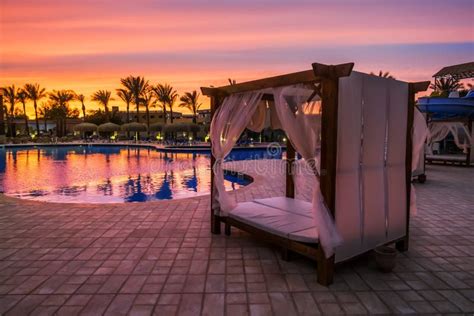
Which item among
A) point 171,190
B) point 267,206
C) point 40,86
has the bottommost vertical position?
point 171,190

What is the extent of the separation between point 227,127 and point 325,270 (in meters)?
2.50

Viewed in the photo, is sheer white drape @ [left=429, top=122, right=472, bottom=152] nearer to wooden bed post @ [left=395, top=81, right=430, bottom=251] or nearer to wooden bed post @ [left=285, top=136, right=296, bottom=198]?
wooden bed post @ [left=285, top=136, right=296, bottom=198]

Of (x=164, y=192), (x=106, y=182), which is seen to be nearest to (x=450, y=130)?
(x=164, y=192)

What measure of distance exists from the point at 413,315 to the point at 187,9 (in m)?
9.70

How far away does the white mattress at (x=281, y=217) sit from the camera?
3734 millimetres

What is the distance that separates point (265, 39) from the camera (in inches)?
500

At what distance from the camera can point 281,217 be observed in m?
4.34

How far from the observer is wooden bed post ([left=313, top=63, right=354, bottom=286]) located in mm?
3158

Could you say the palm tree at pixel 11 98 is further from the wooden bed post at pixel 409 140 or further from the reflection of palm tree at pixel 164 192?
the wooden bed post at pixel 409 140

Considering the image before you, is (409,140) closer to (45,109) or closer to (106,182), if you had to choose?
(106,182)

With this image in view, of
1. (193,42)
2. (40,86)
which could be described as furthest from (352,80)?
(40,86)

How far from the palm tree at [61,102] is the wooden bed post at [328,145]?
45.7m

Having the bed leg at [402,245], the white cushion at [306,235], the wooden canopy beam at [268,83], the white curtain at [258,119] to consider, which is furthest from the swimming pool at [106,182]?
the bed leg at [402,245]

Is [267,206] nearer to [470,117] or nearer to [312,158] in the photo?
[312,158]
